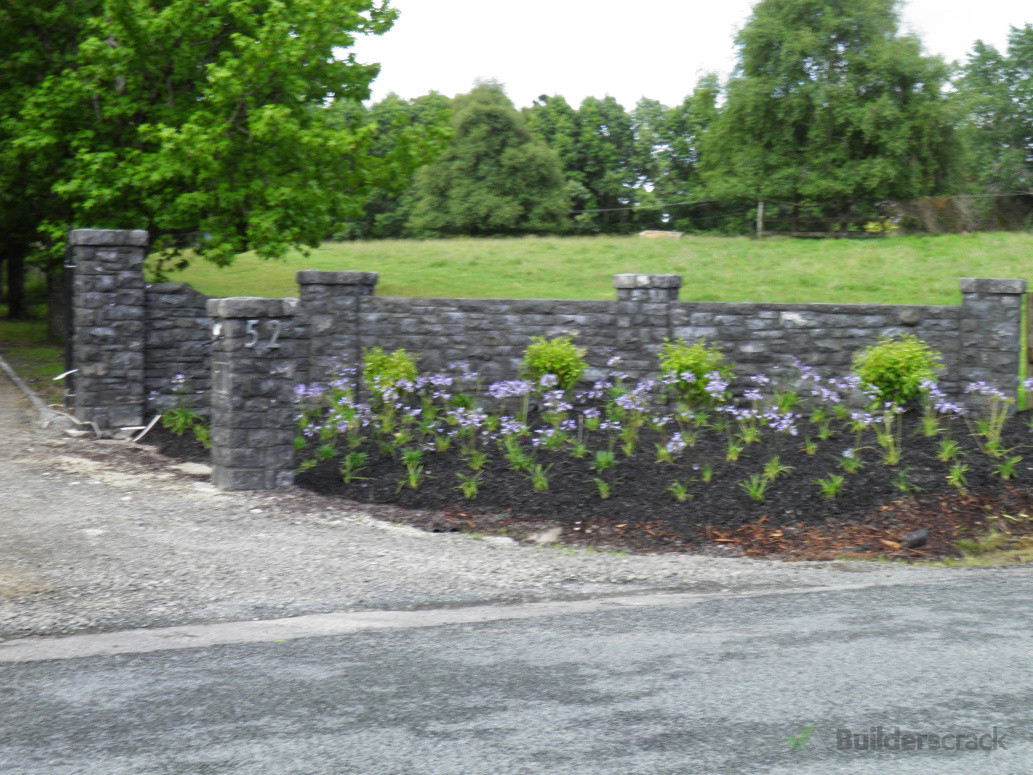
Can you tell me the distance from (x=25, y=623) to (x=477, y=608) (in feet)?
7.88

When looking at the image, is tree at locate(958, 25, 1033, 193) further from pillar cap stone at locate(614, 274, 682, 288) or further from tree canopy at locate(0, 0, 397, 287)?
pillar cap stone at locate(614, 274, 682, 288)

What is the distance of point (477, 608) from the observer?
505cm

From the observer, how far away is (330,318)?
10.8 m

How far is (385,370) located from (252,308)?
8.06ft

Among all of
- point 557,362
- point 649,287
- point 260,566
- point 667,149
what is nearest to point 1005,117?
point 667,149

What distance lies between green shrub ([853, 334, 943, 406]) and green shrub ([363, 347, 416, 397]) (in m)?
4.91

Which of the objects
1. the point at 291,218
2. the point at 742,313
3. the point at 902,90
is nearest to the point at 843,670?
the point at 742,313

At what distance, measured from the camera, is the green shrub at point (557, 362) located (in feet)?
32.3

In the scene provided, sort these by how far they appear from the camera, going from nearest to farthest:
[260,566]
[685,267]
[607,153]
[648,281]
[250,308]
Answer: [260,566] → [250,308] → [648,281] → [685,267] → [607,153]

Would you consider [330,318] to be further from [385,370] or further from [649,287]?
[649,287]

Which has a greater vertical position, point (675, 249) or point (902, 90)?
point (902, 90)

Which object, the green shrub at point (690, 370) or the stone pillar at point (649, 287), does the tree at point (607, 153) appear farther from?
the green shrub at point (690, 370)

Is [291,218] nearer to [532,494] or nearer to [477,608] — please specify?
[532,494]

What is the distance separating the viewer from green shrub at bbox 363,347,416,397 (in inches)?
392
